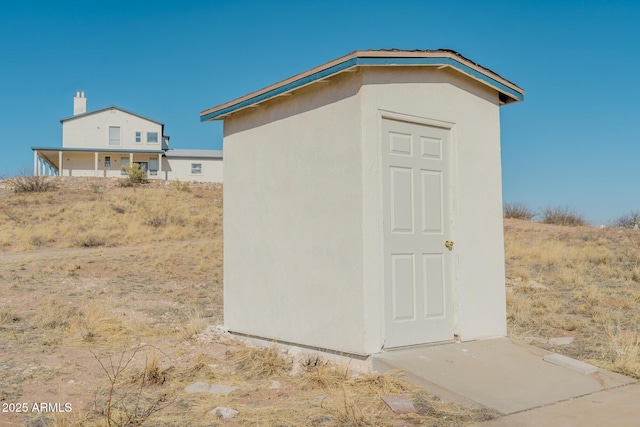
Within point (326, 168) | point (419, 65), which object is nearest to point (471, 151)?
point (419, 65)

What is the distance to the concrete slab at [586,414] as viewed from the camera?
4480 millimetres

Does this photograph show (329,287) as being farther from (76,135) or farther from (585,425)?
(76,135)

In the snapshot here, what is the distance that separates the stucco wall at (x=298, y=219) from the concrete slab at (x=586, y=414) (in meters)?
1.79

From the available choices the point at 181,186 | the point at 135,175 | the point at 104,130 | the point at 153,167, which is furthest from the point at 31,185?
the point at 153,167

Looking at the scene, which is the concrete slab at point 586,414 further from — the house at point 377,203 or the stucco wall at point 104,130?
the stucco wall at point 104,130

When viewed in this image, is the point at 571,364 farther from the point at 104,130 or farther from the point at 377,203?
the point at 104,130

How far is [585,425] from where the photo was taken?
4430 millimetres

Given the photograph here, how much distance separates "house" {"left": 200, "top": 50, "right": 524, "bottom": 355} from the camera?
610 cm

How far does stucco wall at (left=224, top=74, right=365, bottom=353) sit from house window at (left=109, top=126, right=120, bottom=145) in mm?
34450

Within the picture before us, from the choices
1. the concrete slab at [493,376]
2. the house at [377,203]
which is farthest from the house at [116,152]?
the concrete slab at [493,376]

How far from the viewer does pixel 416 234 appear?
6465 mm

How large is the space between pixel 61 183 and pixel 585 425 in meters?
33.7

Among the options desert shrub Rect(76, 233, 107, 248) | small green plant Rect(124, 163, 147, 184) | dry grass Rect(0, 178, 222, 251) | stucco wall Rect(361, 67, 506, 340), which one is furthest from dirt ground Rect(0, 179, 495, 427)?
small green plant Rect(124, 163, 147, 184)

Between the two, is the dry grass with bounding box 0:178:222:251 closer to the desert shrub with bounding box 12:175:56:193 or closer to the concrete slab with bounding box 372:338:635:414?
the desert shrub with bounding box 12:175:56:193
